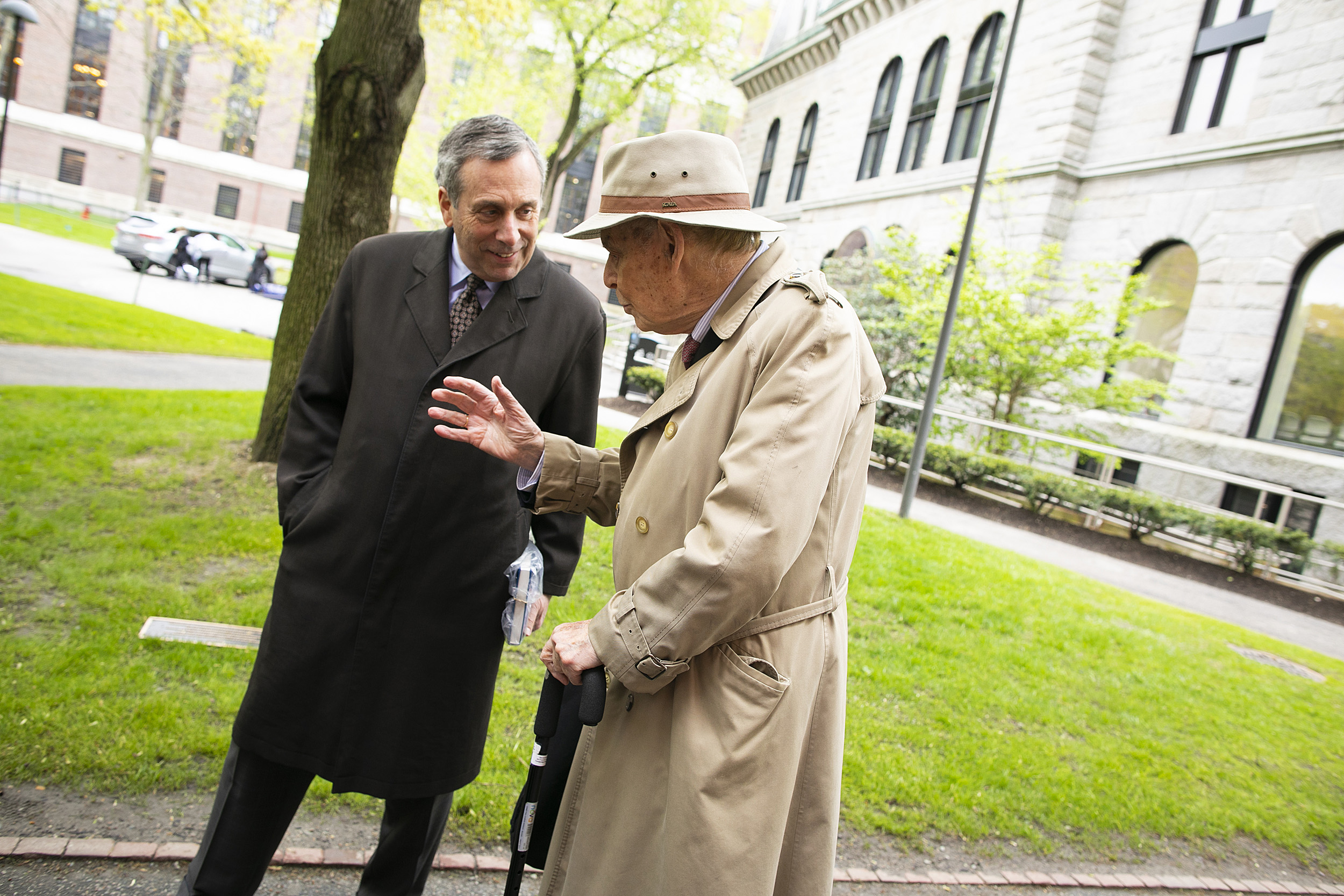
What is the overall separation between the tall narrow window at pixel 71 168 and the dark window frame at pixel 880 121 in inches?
1786

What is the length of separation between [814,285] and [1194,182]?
17.5m

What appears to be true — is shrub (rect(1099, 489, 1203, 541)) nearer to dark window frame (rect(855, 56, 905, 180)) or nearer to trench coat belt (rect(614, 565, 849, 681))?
trench coat belt (rect(614, 565, 849, 681))

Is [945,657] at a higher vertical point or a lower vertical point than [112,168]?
lower

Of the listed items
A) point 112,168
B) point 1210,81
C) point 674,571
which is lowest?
point 674,571

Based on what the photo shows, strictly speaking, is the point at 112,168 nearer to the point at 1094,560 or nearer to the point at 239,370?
the point at 239,370

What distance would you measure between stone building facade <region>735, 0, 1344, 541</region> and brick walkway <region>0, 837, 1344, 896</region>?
33.7ft

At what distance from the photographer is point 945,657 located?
5719mm

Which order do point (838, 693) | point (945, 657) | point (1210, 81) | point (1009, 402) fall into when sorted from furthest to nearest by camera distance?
point (1210, 81)
point (1009, 402)
point (945, 657)
point (838, 693)

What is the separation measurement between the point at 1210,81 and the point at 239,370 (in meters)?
18.5

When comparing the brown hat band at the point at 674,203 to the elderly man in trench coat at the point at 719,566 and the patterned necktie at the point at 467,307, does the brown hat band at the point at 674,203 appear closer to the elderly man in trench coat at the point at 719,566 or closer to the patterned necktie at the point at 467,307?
the elderly man in trench coat at the point at 719,566

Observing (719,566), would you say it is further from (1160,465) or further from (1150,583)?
(1160,465)

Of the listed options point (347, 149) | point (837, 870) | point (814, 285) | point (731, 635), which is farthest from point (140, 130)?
point (731, 635)

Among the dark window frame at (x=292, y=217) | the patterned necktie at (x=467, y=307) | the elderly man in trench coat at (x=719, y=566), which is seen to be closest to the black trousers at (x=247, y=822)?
the elderly man in trench coat at (x=719, y=566)

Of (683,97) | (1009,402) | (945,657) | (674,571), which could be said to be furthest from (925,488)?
(683,97)
